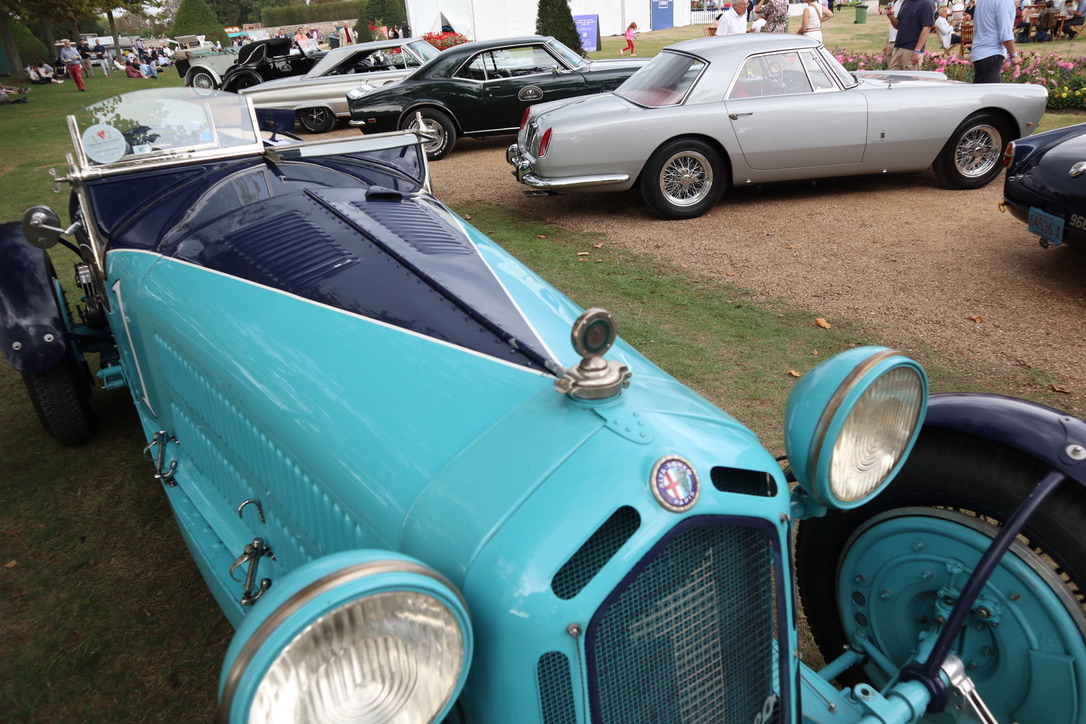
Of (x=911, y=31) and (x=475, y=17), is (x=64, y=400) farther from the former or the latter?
(x=475, y=17)

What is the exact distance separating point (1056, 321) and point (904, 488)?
3747mm

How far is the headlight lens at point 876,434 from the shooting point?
1.69 metres

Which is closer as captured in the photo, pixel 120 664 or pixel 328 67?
pixel 120 664

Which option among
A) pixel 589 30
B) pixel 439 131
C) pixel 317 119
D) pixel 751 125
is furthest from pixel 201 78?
pixel 751 125

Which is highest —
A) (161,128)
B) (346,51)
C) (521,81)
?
(346,51)

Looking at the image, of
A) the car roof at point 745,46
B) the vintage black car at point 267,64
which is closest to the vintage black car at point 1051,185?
the car roof at point 745,46

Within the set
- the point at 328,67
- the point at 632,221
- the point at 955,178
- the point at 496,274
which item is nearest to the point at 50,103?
the point at 328,67

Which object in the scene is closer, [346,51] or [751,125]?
[751,125]

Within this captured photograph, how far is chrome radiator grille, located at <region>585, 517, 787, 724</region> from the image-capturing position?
1372 mm

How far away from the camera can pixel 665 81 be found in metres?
7.60

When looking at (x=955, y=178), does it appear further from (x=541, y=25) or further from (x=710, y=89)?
(x=541, y=25)

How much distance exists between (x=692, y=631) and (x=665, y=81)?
6991 millimetres

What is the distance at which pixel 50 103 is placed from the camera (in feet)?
70.7

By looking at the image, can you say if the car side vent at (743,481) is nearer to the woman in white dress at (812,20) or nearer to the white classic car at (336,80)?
the woman in white dress at (812,20)
